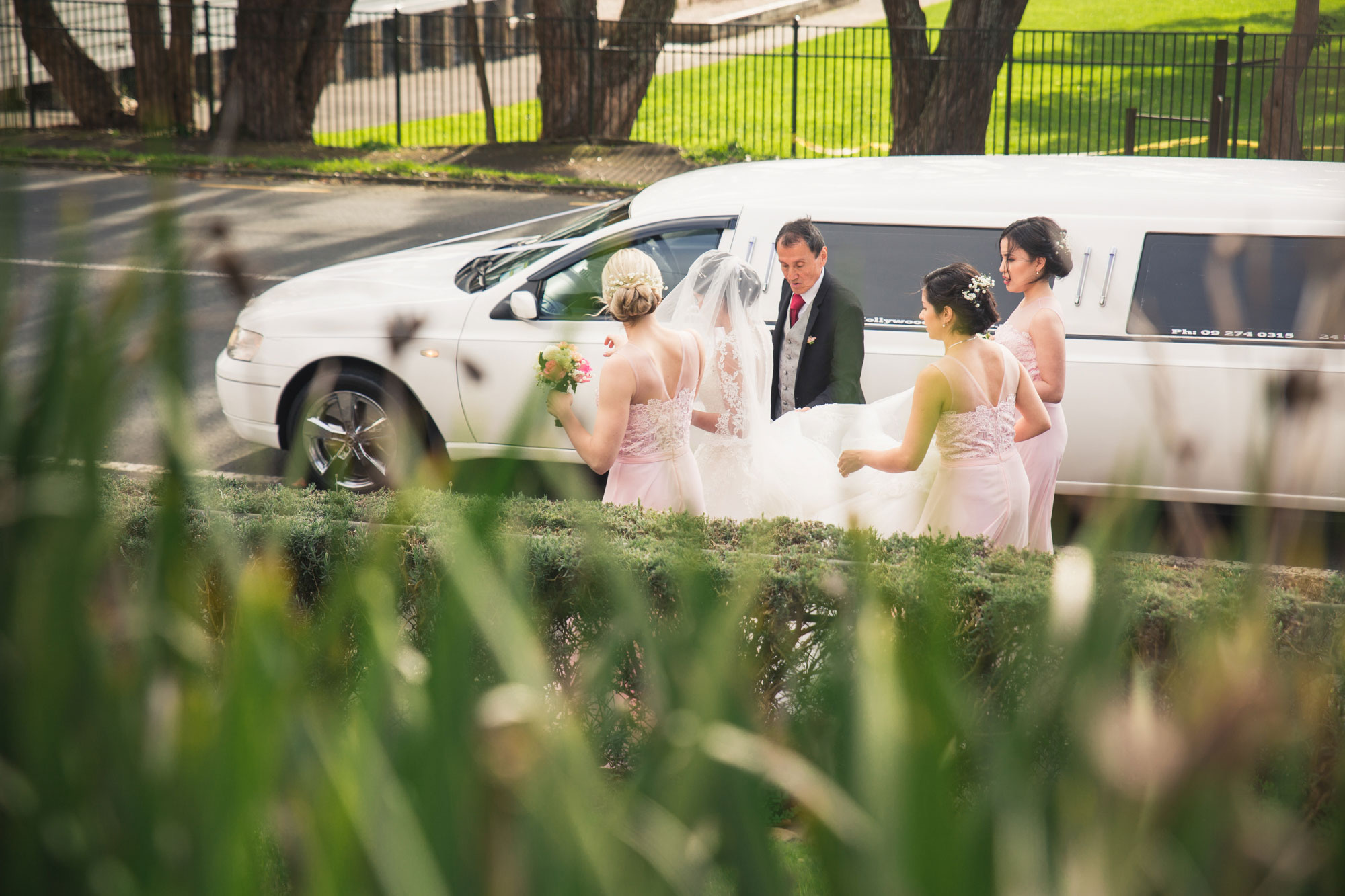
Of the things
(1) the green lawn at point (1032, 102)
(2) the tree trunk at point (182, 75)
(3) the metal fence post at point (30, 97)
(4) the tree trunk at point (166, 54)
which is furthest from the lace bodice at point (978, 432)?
(3) the metal fence post at point (30, 97)

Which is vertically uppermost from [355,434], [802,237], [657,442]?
[802,237]

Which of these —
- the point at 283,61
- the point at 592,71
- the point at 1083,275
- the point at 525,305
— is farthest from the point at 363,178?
the point at 1083,275

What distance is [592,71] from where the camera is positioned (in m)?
18.0

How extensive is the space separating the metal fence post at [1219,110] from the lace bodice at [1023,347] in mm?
12938

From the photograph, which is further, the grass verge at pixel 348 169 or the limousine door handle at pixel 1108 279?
the grass verge at pixel 348 169

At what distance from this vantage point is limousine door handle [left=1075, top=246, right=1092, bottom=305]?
5.71m

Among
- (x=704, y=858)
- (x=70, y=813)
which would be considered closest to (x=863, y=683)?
(x=704, y=858)

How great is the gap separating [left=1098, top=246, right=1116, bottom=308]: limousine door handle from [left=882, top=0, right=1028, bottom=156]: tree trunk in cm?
1066

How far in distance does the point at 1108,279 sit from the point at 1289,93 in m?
11.4

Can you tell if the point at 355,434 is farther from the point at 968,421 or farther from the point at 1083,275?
the point at 1083,275

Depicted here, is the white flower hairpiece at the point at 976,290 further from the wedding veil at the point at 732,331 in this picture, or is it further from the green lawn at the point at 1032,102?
the green lawn at the point at 1032,102

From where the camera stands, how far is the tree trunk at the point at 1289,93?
14914 mm

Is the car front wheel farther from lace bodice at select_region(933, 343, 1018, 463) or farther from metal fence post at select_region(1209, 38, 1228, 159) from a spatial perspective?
metal fence post at select_region(1209, 38, 1228, 159)

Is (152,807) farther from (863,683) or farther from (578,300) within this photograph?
(578,300)
